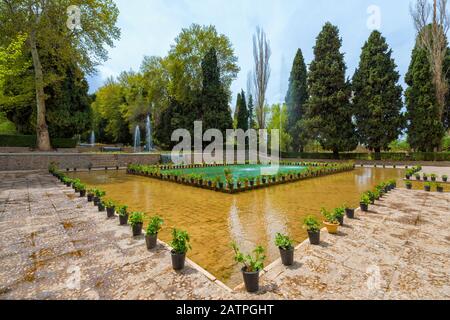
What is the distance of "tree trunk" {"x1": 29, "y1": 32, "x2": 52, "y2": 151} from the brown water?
621 inches

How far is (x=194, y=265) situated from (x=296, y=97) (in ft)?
109

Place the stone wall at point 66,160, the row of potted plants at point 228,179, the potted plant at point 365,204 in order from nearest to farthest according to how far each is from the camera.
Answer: the potted plant at point 365,204 < the row of potted plants at point 228,179 < the stone wall at point 66,160

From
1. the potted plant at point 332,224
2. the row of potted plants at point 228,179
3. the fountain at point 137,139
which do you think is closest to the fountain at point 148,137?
the fountain at point 137,139

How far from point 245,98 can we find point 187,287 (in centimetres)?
5165

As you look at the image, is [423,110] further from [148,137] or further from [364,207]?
[148,137]

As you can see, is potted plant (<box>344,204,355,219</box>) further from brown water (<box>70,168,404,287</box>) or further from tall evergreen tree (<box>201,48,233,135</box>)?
tall evergreen tree (<box>201,48,233,135</box>)

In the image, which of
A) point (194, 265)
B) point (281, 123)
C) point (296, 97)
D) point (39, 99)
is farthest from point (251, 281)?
point (281, 123)

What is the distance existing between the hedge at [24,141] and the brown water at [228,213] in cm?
1858

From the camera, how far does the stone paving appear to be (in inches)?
110

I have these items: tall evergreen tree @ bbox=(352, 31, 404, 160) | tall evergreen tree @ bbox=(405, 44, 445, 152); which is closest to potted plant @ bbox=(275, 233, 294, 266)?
tall evergreen tree @ bbox=(352, 31, 404, 160)

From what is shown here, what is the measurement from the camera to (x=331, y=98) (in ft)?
88.8

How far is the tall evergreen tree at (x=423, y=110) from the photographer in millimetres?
23453

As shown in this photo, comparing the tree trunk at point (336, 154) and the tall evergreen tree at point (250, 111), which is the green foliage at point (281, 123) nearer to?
the tree trunk at point (336, 154)

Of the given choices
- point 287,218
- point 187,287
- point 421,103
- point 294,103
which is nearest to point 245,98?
point 294,103
